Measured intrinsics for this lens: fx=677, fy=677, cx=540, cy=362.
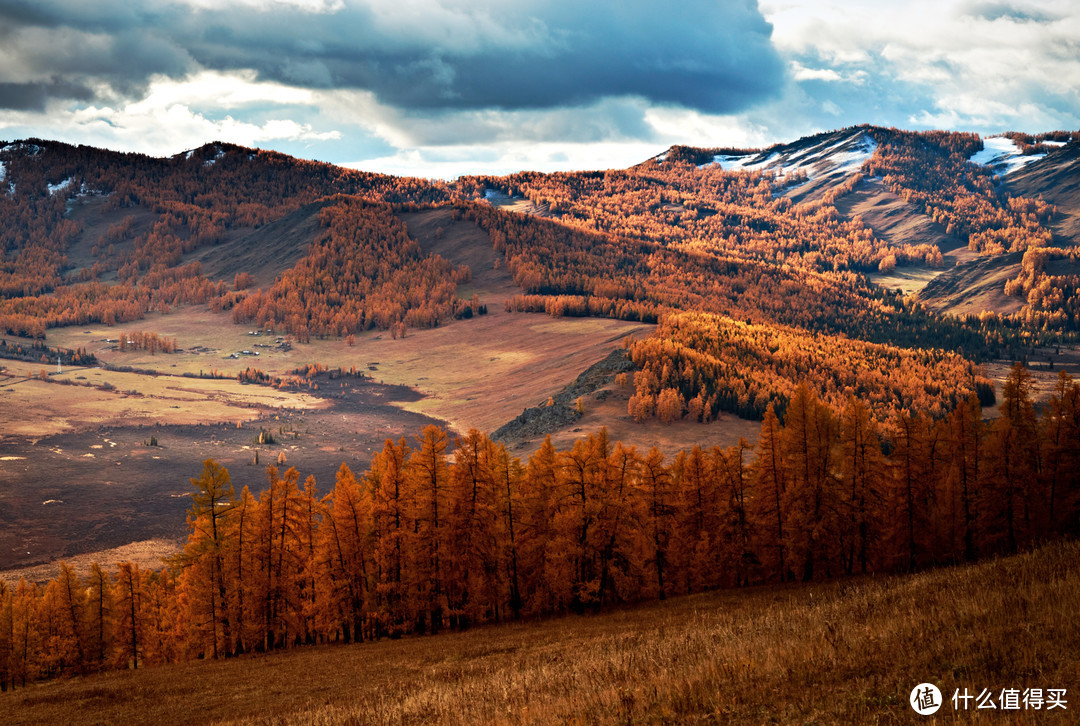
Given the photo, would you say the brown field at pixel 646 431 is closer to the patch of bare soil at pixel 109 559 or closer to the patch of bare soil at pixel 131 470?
the patch of bare soil at pixel 131 470

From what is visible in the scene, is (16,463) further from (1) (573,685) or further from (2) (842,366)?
(2) (842,366)

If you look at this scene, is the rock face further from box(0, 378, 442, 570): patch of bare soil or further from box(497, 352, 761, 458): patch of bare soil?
box(0, 378, 442, 570): patch of bare soil

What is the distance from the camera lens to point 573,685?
18.0 m

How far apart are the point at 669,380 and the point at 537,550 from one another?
350 feet

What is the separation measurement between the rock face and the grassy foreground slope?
114304 mm

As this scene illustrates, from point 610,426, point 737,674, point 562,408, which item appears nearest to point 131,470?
point 562,408

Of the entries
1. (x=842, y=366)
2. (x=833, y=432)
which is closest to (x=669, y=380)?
(x=842, y=366)

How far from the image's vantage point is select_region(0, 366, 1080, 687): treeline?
51031 mm

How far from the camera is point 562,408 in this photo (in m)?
158

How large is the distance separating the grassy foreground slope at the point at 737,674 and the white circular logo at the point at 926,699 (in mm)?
132

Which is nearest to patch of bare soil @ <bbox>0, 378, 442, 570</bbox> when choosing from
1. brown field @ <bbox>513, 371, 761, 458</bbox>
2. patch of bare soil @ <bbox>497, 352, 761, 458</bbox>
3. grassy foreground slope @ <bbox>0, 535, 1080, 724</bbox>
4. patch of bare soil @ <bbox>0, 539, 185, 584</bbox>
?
patch of bare soil @ <bbox>0, 539, 185, 584</bbox>

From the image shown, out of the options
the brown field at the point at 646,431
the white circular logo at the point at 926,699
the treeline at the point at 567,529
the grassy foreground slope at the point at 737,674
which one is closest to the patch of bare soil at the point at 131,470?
the brown field at the point at 646,431

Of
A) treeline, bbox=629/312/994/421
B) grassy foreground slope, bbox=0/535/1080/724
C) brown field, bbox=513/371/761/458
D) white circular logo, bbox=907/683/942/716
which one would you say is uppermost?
white circular logo, bbox=907/683/942/716

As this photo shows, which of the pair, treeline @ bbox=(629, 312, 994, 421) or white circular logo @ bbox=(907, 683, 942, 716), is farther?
treeline @ bbox=(629, 312, 994, 421)
